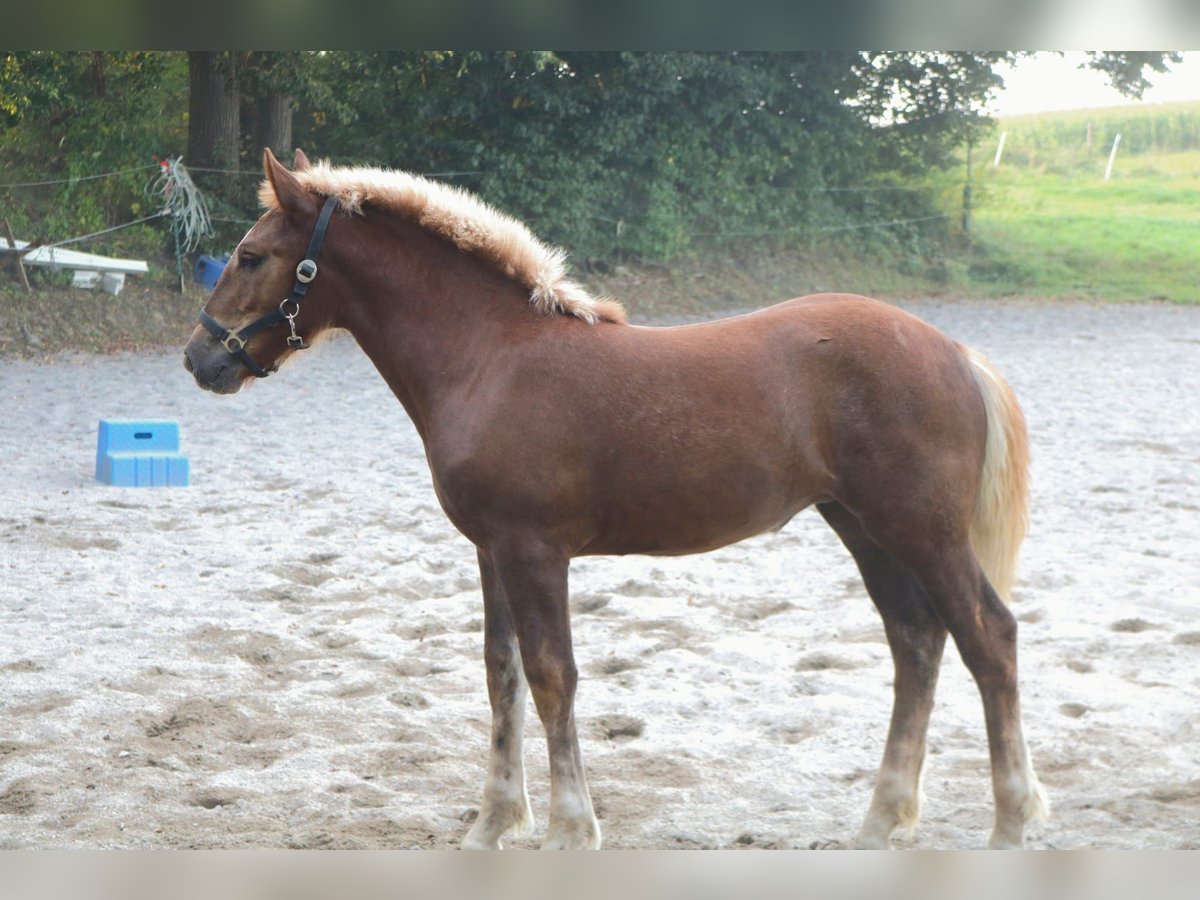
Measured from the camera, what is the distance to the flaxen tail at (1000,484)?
9.65 ft

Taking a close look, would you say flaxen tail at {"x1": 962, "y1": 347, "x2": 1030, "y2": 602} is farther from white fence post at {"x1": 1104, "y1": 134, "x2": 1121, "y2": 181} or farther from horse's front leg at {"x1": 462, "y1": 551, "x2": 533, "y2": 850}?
white fence post at {"x1": 1104, "y1": 134, "x2": 1121, "y2": 181}

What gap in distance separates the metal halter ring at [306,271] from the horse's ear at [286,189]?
133 mm

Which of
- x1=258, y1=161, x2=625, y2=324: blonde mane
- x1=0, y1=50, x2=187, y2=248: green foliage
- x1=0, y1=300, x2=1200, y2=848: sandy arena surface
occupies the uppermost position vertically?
x1=0, y1=50, x2=187, y2=248: green foliage

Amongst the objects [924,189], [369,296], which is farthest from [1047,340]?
[369,296]

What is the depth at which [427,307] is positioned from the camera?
285 centimetres

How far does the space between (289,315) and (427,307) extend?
32 centimetres

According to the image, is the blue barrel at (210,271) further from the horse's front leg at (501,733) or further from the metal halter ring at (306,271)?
the horse's front leg at (501,733)

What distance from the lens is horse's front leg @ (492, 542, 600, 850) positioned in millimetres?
2707

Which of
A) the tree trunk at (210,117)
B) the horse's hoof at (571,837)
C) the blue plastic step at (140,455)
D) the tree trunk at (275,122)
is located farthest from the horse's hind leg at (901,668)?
the tree trunk at (210,117)

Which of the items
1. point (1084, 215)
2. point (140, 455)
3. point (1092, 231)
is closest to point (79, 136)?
point (140, 455)

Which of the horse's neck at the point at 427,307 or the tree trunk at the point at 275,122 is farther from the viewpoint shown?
the tree trunk at the point at 275,122

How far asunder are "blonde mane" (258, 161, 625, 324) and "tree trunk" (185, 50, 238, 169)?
437 inches

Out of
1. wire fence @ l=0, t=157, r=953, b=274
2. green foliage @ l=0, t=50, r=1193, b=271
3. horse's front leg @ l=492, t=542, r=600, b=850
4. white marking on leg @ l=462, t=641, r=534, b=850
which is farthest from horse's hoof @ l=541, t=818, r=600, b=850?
green foliage @ l=0, t=50, r=1193, b=271

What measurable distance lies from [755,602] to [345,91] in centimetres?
1043
